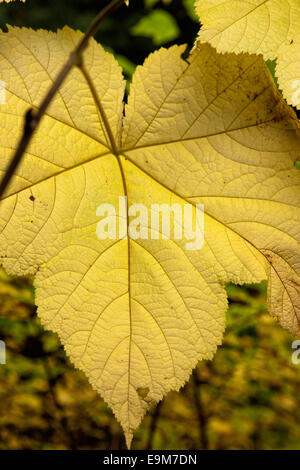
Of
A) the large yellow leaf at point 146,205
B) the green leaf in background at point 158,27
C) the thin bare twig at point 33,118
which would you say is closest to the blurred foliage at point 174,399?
the large yellow leaf at point 146,205

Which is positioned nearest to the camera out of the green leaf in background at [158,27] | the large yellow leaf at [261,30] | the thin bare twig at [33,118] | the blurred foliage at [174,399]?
the thin bare twig at [33,118]

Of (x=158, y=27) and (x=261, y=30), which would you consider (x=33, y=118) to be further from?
(x=158, y=27)

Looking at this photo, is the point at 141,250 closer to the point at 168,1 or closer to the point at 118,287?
the point at 118,287

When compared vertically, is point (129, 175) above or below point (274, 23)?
below

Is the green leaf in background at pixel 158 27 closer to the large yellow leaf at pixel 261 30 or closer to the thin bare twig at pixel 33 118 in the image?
the large yellow leaf at pixel 261 30
